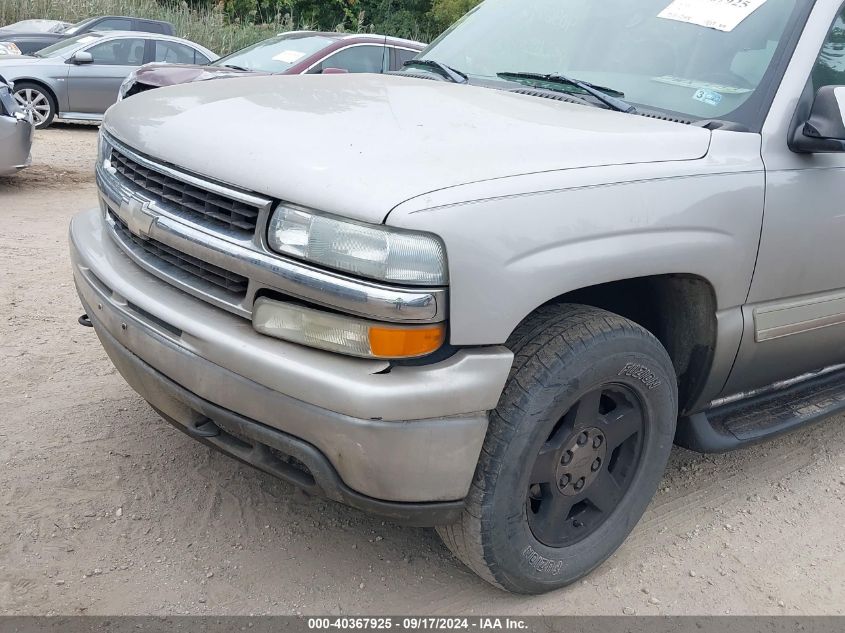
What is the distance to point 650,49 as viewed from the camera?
10.2ft

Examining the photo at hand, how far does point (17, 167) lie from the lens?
291 inches

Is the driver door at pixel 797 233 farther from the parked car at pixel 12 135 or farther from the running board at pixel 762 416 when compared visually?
the parked car at pixel 12 135

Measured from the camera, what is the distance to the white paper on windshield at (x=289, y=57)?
9.10m

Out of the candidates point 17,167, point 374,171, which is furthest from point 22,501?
point 17,167

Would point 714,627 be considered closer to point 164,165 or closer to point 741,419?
point 741,419

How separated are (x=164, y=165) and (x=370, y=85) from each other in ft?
3.09

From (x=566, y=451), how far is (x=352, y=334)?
0.83 meters

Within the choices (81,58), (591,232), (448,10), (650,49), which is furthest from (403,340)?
(448,10)

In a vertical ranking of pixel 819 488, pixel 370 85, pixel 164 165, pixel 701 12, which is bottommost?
pixel 819 488

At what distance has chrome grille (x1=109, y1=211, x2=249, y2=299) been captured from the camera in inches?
90.1

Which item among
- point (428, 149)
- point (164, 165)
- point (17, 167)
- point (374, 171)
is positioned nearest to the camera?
point (374, 171)

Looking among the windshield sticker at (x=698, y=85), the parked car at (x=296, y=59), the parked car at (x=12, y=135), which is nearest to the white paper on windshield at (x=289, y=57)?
the parked car at (x=296, y=59)

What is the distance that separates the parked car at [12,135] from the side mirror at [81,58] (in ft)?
14.9

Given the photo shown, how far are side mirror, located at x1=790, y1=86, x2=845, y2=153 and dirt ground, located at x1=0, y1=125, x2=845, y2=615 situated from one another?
1384mm
